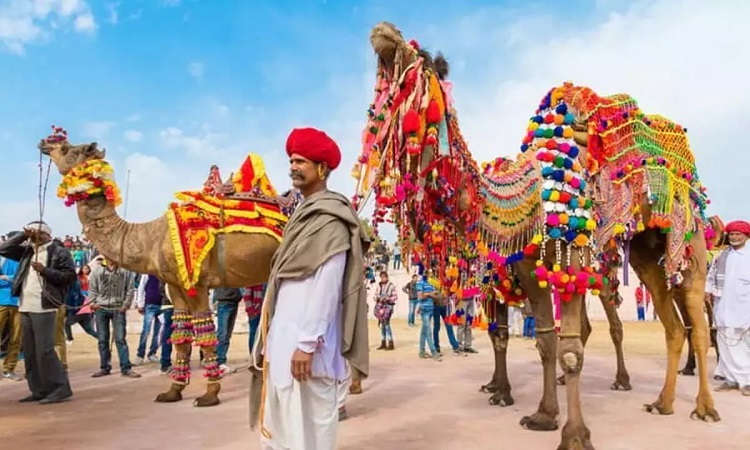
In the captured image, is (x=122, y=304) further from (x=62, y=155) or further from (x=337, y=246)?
(x=337, y=246)

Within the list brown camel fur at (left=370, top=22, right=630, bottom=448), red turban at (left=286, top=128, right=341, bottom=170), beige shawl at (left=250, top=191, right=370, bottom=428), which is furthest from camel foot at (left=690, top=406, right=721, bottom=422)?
red turban at (left=286, top=128, right=341, bottom=170)

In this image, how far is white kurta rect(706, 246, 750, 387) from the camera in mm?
7163

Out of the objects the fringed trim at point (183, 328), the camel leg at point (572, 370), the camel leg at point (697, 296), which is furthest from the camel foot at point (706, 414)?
the fringed trim at point (183, 328)

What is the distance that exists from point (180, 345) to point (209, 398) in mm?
688

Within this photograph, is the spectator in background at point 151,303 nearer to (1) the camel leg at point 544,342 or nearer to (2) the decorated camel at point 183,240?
(2) the decorated camel at point 183,240

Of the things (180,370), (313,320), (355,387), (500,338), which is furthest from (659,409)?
(180,370)

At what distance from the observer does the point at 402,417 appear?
5.50 metres

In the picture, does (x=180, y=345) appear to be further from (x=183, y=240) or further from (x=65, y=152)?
(x=65, y=152)

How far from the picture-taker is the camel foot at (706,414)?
5343 mm

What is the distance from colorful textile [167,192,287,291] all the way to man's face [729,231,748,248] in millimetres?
5577

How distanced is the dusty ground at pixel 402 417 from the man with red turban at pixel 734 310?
505 mm

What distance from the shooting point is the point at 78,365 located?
9492 mm

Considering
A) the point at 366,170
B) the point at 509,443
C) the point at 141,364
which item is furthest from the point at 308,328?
the point at 141,364

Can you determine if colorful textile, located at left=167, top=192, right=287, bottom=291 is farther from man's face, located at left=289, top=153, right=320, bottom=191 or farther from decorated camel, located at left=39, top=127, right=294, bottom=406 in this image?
man's face, located at left=289, top=153, right=320, bottom=191
